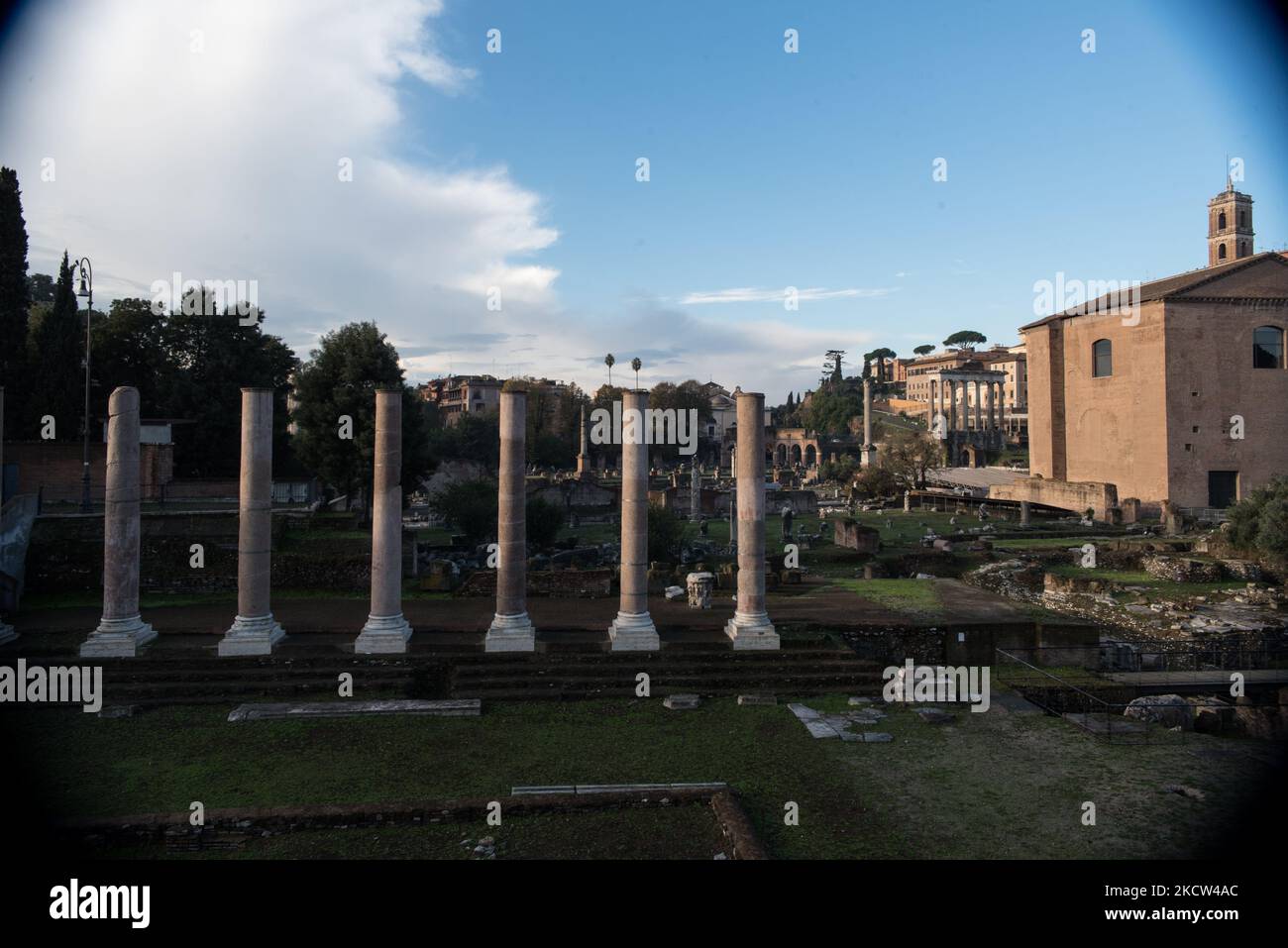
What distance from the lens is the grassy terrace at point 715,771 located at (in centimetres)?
818

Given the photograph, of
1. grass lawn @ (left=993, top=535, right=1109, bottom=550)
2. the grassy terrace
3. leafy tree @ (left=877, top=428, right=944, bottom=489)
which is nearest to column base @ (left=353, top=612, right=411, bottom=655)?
the grassy terrace

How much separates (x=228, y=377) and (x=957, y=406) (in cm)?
8942

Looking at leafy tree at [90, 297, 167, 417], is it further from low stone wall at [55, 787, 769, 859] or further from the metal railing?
the metal railing

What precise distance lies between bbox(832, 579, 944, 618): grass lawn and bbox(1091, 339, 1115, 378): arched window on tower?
29.2m

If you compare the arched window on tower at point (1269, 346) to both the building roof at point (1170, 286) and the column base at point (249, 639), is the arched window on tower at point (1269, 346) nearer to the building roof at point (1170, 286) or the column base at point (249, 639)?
the building roof at point (1170, 286)

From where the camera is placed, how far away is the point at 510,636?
14398 millimetres

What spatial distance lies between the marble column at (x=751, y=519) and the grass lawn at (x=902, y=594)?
4037 mm

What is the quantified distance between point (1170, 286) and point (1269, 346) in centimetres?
530

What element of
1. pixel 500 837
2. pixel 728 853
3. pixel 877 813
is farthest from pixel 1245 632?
pixel 500 837

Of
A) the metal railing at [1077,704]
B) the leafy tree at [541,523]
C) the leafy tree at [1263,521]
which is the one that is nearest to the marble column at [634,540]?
the metal railing at [1077,704]

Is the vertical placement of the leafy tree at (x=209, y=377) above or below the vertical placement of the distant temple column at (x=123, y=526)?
above

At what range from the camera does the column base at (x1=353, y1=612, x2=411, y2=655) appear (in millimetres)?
14164

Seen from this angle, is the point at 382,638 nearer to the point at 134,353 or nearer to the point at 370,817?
the point at 370,817

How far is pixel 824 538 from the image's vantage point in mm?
33156
